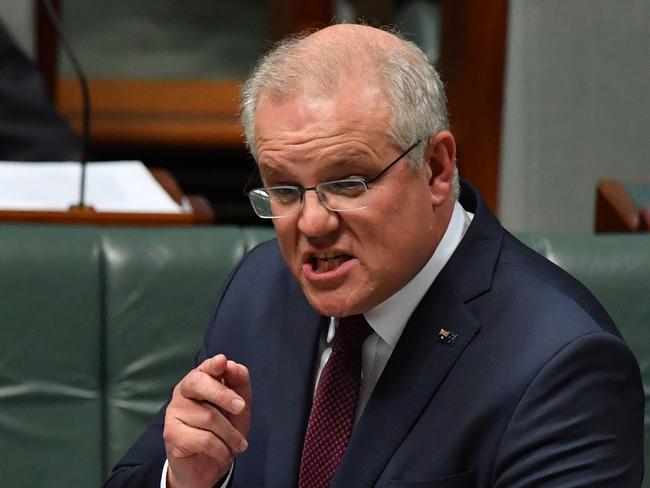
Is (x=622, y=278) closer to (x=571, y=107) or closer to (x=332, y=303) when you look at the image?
(x=332, y=303)

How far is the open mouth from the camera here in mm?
1484

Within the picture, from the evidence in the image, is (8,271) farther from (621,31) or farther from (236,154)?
(236,154)

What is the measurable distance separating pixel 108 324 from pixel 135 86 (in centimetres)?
265

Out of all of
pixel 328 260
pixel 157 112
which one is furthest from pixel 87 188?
pixel 157 112

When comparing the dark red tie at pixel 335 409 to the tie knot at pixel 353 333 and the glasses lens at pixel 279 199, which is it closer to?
the tie knot at pixel 353 333

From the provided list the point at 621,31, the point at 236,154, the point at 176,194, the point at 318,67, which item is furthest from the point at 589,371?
the point at 236,154

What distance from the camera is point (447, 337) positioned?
5.05ft

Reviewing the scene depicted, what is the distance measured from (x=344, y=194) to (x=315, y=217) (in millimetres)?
42

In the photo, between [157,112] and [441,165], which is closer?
[441,165]

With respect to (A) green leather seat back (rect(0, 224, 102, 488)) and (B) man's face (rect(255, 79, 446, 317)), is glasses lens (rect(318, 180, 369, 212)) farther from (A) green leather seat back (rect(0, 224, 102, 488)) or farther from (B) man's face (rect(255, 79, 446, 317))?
(A) green leather seat back (rect(0, 224, 102, 488))

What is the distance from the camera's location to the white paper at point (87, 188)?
7.63 feet

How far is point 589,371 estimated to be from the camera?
1.41 m

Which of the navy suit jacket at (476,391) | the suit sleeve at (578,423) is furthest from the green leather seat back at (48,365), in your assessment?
the suit sleeve at (578,423)

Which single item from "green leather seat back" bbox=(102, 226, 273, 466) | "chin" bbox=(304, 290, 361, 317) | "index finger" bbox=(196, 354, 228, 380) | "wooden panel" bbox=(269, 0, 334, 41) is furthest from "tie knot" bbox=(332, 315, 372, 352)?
"wooden panel" bbox=(269, 0, 334, 41)
